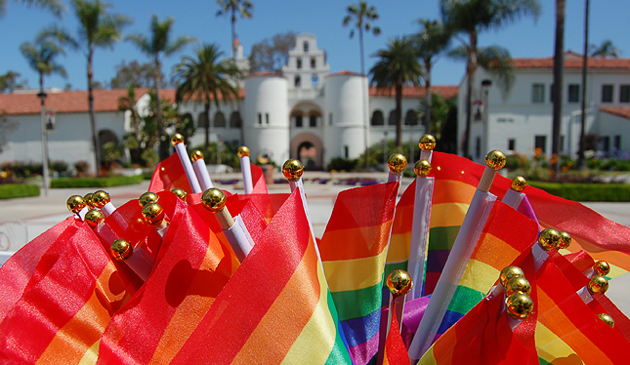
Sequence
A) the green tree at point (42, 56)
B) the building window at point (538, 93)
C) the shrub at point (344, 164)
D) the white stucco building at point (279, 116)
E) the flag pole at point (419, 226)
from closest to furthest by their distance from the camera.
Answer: the flag pole at point (419, 226) → the green tree at point (42, 56) → the building window at point (538, 93) → the white stucco building at point (279, 116) → the shrub at point (344, 164)

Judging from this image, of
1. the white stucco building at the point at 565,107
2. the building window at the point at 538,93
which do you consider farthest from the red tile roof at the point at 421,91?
the building window at the point at 538,93

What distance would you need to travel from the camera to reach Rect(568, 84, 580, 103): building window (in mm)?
26942

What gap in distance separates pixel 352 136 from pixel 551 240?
114 feet

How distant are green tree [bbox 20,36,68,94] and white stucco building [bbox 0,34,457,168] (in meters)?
7.63

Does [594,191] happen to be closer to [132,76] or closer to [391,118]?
[391,118]

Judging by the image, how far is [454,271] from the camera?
95cm

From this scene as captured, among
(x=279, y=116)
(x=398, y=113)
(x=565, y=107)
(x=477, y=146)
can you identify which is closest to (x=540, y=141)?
(x=565, y=107)

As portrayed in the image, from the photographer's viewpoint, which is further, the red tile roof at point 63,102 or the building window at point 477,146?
the red tile roof at point 63,102

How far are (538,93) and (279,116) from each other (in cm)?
2023

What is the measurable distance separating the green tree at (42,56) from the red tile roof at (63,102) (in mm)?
7959

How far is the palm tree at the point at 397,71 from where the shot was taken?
1103 inches

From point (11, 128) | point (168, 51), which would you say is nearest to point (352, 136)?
point (168, 51)

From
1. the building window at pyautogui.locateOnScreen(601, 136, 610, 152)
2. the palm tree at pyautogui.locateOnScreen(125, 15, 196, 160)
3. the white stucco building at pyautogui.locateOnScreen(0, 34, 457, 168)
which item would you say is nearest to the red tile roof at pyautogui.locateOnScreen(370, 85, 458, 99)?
the white stucco building at pyautogui.locateOnScreen(0, 34, 457, 168)

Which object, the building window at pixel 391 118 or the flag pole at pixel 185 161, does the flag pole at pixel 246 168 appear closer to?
the flag pole at pixel 185 161
